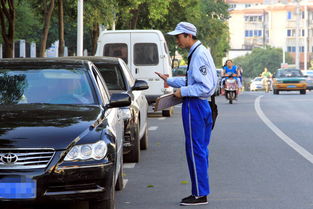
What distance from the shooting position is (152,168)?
12211 millimetres

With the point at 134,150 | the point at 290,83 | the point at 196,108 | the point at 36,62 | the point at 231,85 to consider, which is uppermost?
the point at 36,62

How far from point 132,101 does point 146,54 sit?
10.8m

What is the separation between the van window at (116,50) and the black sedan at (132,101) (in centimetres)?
817

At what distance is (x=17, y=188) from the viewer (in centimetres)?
721

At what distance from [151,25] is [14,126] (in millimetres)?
45437

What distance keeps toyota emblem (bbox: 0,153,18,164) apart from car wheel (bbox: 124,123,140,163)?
5.35 meters

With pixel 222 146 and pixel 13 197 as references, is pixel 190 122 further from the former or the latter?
pixel 222 146

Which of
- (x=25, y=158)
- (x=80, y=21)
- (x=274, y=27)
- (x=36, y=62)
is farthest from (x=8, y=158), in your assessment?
(x=274, y=27)

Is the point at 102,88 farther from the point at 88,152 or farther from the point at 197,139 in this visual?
the point at 88,152

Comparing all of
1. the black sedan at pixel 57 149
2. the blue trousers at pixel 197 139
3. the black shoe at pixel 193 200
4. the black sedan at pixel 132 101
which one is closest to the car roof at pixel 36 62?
the black sedan at pixel 57 149

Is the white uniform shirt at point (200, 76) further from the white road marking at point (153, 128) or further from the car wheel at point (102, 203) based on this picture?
the white road marking at point (153, 128)

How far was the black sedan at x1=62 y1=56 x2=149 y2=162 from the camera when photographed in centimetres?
1251

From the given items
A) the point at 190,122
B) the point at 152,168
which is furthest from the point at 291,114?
the point at 190,122

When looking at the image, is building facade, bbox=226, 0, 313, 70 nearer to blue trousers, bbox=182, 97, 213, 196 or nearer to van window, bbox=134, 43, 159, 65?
van window, bbox=134, 43, 159, 65
